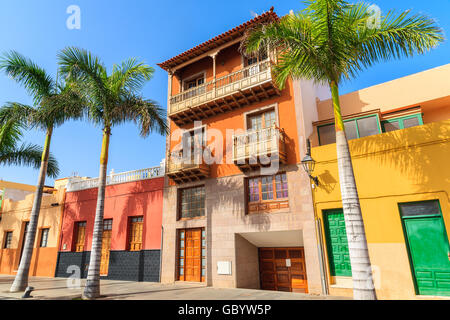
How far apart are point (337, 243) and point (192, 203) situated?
25.1 ft

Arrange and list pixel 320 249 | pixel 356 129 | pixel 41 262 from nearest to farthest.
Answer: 1. pixel 320 249
2. pixel 356 129
3. pixel 41 262

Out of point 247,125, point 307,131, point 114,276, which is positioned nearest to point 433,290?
point 307,131

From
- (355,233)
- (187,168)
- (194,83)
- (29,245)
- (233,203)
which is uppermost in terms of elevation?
(194,83)

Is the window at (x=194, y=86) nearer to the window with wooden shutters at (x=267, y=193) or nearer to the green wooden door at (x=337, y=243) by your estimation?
the window with wooden shutters at (x=267, y=193)

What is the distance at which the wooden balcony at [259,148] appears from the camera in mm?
12234

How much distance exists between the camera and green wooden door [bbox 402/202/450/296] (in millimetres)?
8539

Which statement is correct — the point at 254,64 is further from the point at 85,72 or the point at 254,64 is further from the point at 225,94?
the point at 85,72

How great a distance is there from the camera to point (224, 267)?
12.7 meters

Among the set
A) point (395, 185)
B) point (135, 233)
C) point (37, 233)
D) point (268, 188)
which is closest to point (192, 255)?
point (135, 233)

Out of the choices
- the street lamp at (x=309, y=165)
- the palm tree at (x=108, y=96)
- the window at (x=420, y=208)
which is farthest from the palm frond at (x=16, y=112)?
the window at (x=420, y=208)

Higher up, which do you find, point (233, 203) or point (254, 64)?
point (254, 64)

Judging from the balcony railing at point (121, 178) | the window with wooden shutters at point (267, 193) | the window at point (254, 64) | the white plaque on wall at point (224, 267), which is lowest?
the white plaque on wall at point (224, 267)

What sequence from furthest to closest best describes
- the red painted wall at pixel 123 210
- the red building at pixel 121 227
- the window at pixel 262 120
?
the red painted wall at pixel 123 210, the red building at pixel 121 227, the window at pixel 262 120

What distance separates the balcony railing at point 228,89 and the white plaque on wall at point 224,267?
8024 mm
